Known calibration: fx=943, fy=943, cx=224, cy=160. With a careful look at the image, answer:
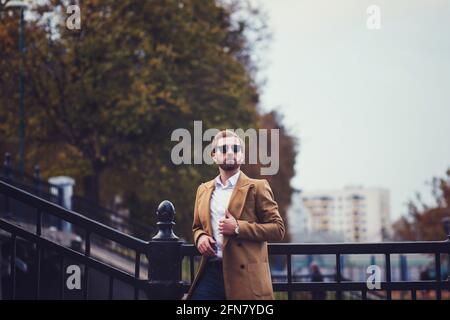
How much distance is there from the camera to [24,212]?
829 inches

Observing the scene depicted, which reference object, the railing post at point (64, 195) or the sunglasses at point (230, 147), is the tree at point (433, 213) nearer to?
the railing post at point (64, 195)

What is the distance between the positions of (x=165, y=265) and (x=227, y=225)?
4.01ft

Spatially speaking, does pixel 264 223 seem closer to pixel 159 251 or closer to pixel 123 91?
pixel 159 251

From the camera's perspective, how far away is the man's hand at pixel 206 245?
6.28 meters

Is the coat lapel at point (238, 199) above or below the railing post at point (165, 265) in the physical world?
above

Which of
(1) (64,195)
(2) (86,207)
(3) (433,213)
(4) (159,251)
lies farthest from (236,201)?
(3) (433,213)

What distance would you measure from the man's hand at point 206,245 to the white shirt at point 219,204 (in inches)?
1.9

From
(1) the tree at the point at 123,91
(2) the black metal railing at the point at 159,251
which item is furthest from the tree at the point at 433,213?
(2) the black metal railing at the point at 159,251

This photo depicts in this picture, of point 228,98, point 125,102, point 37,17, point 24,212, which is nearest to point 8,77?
point 37,17

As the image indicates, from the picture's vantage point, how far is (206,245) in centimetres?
627

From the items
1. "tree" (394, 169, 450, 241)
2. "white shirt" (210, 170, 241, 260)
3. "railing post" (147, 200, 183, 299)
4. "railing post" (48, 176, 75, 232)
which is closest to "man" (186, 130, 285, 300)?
"white shirt" (210, 170, 241, 260)

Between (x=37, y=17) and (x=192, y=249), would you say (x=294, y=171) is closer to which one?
(x=37, y=17)

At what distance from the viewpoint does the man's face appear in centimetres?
626
